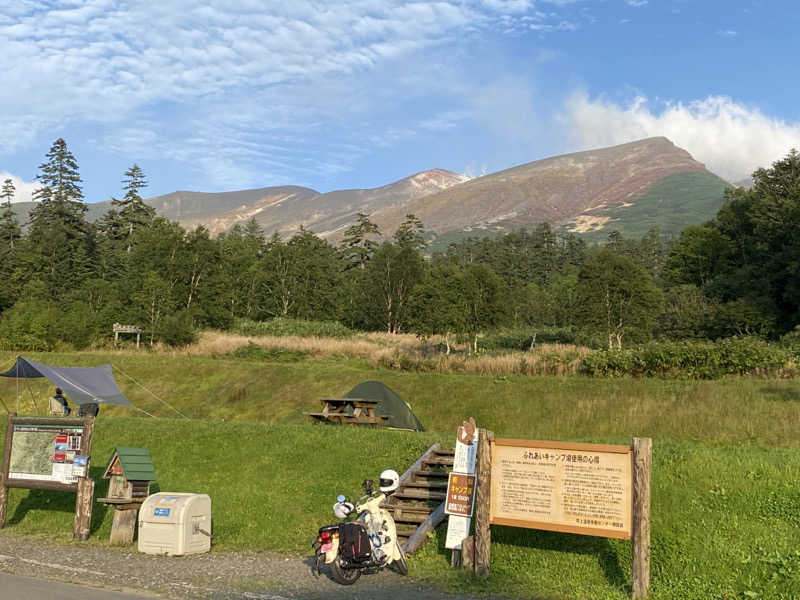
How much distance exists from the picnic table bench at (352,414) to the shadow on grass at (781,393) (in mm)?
11936

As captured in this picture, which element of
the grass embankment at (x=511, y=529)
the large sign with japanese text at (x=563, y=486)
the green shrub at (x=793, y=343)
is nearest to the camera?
the large sign with japanese text at (x=563, y=486)

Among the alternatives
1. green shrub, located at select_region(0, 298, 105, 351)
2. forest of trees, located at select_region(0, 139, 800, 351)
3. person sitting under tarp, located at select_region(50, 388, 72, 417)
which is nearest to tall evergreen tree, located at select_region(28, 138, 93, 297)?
forest of trees, located at select_region(0, 139, 800, 351)

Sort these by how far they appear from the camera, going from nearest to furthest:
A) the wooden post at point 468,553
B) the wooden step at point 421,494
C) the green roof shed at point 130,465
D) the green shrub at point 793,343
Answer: the wooden post at point 468,553 < the green roof shed at point 130,465 < the wooden step at point 421,494 < the green shrub at point 793,343

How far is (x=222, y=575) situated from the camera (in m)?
11.2

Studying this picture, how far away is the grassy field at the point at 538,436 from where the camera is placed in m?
10.1

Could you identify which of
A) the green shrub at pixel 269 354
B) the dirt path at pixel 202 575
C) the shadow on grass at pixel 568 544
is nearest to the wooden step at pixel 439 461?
the shadow on grass at pixel 568 544

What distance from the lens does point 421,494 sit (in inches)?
557

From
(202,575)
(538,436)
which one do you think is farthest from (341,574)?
(538,436)

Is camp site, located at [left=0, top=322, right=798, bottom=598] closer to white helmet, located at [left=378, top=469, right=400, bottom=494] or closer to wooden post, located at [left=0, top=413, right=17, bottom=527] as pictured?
wooden post, located at [left=0, top=413, right=17, bottom=527]

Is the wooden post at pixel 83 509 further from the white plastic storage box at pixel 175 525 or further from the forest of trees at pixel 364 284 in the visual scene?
the forest of trees at pixel 364 284

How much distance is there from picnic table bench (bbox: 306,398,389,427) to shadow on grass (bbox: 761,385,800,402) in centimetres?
1194

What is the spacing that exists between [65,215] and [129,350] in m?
56.1

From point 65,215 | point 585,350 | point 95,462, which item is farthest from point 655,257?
point 95,462

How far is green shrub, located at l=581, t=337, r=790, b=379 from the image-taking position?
86.3 ft
